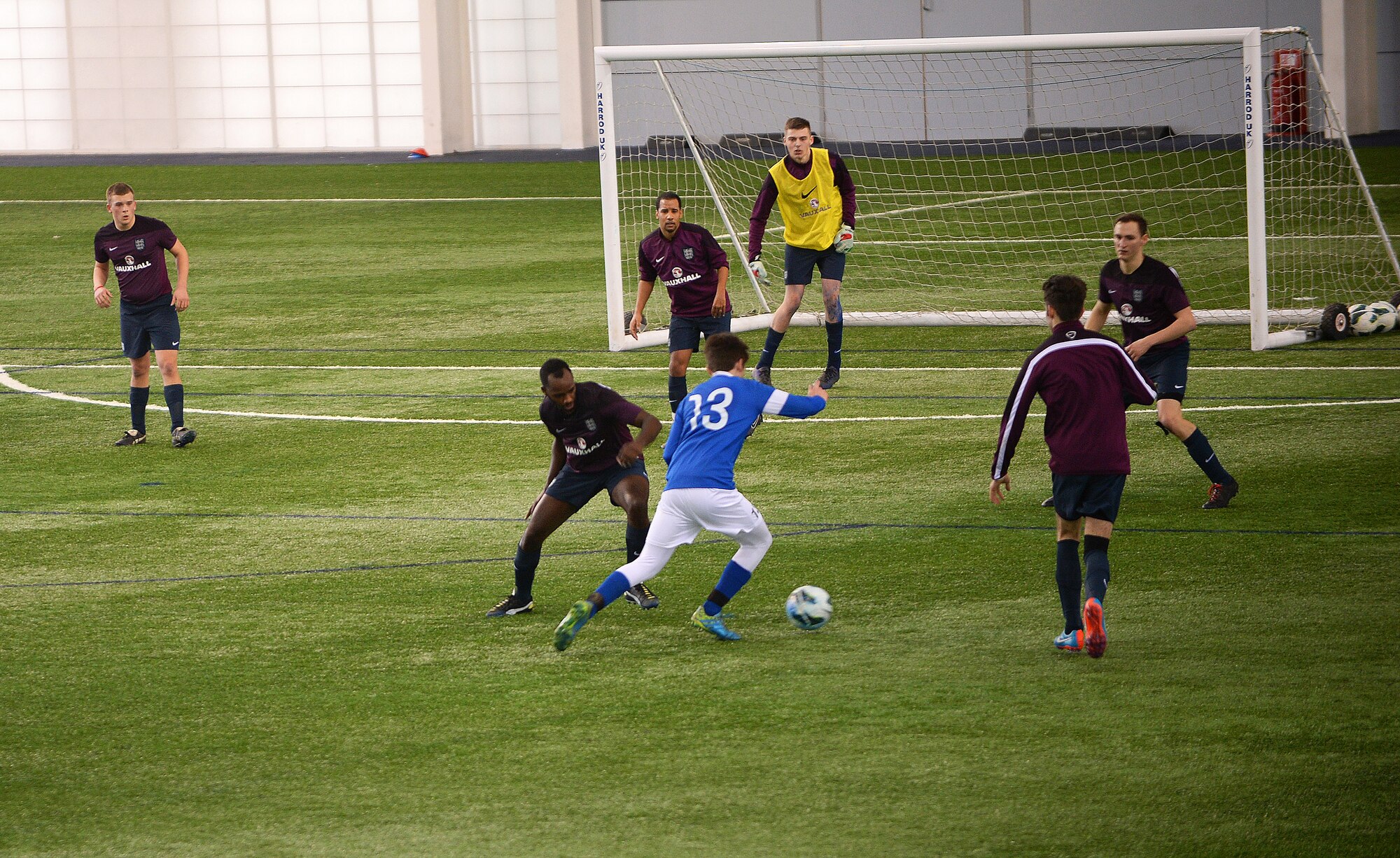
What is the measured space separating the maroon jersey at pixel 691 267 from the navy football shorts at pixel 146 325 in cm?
402

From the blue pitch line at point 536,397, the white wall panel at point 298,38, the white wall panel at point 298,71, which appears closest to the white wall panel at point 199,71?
the white wall panel at point 298,71

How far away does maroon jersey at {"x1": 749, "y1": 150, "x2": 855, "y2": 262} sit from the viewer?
1326 centimetres

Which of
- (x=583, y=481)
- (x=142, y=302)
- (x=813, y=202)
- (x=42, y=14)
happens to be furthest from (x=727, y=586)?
(x=42, y=14)

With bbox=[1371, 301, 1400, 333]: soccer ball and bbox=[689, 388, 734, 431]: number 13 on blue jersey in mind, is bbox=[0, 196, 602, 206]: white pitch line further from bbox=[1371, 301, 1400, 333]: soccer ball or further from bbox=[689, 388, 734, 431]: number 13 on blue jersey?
bbox=[689, 388, 734, 431]: number 13 on blue jersey

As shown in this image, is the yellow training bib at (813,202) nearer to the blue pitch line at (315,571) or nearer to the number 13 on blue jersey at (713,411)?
the blue pitch line at (315,571)

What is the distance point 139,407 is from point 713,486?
23.3 ft

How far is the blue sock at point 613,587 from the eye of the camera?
7.16 metres

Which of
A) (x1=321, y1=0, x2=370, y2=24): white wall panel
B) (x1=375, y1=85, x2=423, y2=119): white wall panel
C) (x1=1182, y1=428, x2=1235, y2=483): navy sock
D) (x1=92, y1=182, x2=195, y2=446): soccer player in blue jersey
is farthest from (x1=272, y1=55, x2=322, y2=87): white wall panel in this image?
(x1=1182, y1=428, x2=1235, y2=483): navy sock

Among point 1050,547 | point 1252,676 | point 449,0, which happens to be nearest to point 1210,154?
point 449,0

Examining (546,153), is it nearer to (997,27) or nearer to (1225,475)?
(997,27)

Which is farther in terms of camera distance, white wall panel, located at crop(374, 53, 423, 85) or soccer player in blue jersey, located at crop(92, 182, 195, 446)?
white wall panel, located at crop(374, 53, 423, 85)

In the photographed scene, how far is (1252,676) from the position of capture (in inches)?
263

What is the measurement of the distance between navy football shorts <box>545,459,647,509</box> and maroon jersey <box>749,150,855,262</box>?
5689 mm

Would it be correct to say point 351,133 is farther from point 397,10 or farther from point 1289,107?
point 1289,107
